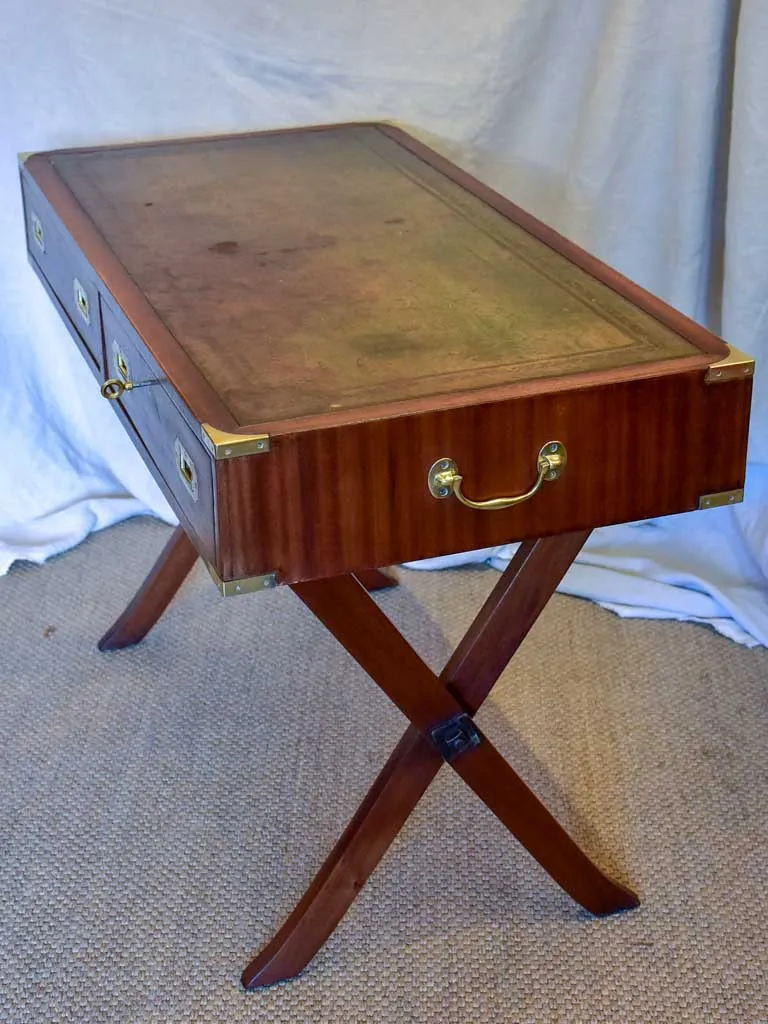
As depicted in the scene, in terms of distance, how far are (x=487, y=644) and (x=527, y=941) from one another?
14.0 inches

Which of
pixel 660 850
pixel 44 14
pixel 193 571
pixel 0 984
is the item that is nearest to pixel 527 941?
pixel 660 850

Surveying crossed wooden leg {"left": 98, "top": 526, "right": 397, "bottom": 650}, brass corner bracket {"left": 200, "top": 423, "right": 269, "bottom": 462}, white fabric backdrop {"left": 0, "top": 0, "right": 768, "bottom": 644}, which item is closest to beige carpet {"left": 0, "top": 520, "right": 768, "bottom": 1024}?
crossed wooden leg {"left": 98, "top": 526, "right": 397, "bottom": 650}

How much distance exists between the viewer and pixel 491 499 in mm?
1033

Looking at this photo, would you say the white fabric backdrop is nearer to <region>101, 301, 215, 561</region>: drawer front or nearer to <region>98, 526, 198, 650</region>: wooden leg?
<region>98, 526, 198, 650</region>: wooden leg

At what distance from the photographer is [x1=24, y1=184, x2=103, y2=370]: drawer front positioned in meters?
1.32

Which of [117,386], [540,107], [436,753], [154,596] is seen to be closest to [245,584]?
[117,386]

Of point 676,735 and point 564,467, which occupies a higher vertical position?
point 564,467

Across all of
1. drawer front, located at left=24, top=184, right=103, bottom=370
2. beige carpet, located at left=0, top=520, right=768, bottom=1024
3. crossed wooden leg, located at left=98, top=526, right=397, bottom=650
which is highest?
drawer front, located at left=24, top=184, right=103, bottom=370

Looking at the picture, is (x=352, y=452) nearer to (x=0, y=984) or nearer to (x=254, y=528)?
(x=254, y=528)

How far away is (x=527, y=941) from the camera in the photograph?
137cm

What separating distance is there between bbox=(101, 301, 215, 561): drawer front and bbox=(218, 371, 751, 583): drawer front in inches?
1.8

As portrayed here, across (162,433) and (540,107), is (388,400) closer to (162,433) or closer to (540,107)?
(162,433)

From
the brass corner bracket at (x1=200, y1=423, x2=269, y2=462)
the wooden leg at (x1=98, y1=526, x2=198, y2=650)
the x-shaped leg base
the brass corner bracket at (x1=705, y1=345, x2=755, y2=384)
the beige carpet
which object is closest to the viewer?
the brass corner bracket at (x1=200, y1=423, x2=269, y2=462)

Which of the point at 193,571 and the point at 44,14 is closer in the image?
the point at 44,14
